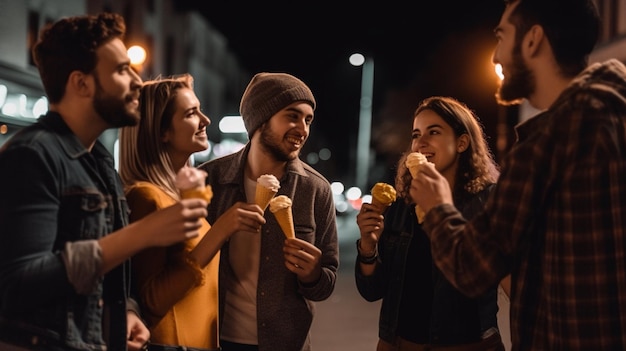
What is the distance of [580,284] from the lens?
8.07 ft

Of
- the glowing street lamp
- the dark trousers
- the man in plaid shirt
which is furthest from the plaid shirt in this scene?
the glowing street lamp

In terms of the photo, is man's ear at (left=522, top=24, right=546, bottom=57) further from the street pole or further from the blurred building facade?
the street pole

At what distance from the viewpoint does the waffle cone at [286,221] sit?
3.96 meters

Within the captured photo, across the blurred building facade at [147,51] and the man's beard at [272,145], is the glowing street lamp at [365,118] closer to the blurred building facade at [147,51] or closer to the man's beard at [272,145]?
the blurred building facade at [147,51]

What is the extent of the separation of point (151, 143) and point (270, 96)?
107 centimetres

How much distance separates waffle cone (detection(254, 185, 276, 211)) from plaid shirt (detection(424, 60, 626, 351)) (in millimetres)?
1530

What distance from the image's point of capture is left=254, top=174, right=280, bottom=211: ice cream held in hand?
3.91 m

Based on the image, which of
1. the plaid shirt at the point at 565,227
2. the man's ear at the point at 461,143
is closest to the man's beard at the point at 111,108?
the plaid shirt at the point at 565,227

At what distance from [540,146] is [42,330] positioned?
79.6 inches

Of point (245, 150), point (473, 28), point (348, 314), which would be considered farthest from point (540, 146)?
point (473, 28)

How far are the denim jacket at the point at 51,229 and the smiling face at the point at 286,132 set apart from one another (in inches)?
64.7

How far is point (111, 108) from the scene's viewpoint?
2.76 metres

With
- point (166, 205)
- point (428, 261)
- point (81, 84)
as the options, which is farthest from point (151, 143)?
point (428, 261)

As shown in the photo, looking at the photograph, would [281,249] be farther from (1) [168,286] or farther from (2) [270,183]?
(1) [168,286]
